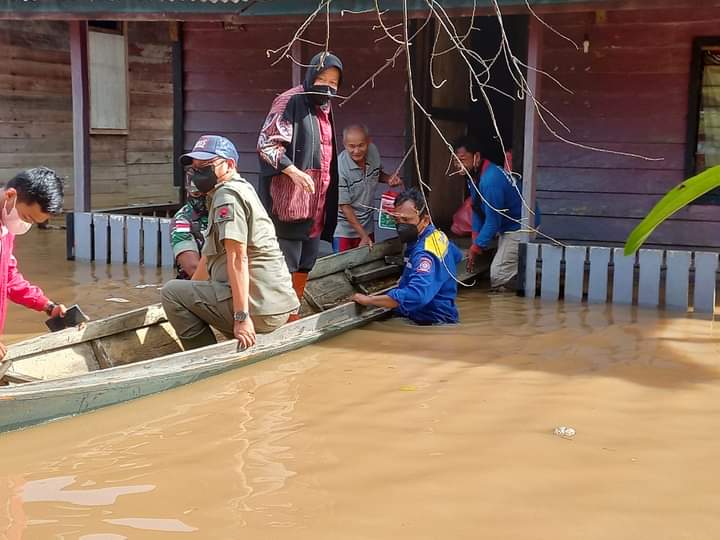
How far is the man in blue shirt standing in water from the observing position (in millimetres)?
7262

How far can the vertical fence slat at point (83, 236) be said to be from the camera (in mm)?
11195

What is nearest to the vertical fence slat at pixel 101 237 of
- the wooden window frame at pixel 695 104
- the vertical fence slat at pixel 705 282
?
the vertical fence slat at pixel 705 282

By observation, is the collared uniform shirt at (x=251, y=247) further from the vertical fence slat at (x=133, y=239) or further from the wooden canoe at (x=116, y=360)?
the vertical fence slat at (x=133, y=239)

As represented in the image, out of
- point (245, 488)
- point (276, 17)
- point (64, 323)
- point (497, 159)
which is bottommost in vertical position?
point (245, 488)

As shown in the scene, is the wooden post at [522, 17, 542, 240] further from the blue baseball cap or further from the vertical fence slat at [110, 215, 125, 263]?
the vertical fence slat at [110, 215, 125, 263]

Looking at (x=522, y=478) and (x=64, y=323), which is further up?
(x=64, y=323)

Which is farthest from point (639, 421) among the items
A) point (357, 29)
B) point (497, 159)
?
point (497, 159)

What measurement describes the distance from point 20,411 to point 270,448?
1271 millimetres

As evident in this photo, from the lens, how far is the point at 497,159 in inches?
526

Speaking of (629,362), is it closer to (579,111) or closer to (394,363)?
(394,363)

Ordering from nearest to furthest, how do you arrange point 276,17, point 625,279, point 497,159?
point 625,279 → point 276,17 → point 497,159

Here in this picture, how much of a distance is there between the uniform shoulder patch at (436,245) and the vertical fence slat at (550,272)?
2.15 metres

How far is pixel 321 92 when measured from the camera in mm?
7000

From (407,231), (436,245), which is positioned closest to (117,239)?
(407,231)
